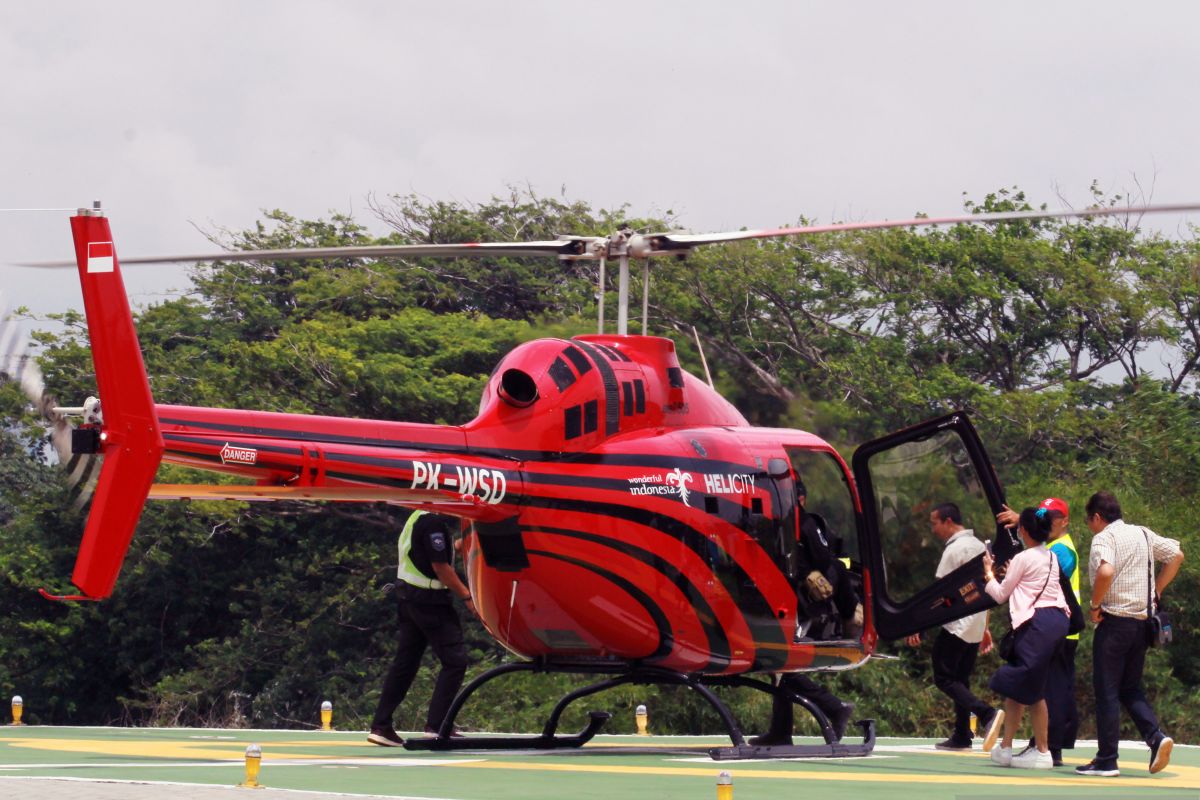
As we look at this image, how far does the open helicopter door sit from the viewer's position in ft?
37.7

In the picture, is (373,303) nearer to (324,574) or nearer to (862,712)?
(324,574)

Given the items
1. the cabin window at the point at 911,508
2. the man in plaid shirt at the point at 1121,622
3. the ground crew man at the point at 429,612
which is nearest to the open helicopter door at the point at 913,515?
the cabin window at the point at 911,508

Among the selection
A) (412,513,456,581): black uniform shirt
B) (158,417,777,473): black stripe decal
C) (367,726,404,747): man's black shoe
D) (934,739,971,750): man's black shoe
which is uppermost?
(158,417,777,473): black stripe decal

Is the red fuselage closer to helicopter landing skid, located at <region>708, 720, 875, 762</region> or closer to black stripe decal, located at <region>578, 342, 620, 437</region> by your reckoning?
black stripe decal, located at <region>578, 342, 620, 437</region>

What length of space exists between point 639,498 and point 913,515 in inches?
88.9

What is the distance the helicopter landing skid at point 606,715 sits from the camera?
10.7 meters

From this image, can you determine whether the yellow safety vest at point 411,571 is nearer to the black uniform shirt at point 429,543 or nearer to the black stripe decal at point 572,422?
the black uniform shirt at point 429,543

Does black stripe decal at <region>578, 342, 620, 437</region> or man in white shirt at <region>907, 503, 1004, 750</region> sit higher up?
black stripe decal at <region>578, 342, 620, 437</region>

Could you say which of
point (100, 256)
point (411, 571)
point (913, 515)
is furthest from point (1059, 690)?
point (100, 256)

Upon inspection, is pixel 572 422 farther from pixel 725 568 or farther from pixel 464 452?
pixel 725 568

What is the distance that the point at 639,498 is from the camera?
420 inches

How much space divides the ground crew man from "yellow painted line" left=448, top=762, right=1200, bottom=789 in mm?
1479

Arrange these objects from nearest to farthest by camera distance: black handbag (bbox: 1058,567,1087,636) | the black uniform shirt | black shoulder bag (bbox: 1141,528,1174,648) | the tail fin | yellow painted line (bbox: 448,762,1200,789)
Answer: the tail fin
yellow painted line (bbox: 448,762,1200,789)
black shoulder bag (bbox: 1141,528,1174,648)
black handbag (bbox: 1058,567,1087,636)
the black uniform shirt

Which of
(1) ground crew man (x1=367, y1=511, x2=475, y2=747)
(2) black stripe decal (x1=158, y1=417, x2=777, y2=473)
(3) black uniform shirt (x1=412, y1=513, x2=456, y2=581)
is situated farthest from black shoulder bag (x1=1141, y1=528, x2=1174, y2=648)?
(3) black uniform shirt (x1=412, y1=513, x2=456, y2=581)
